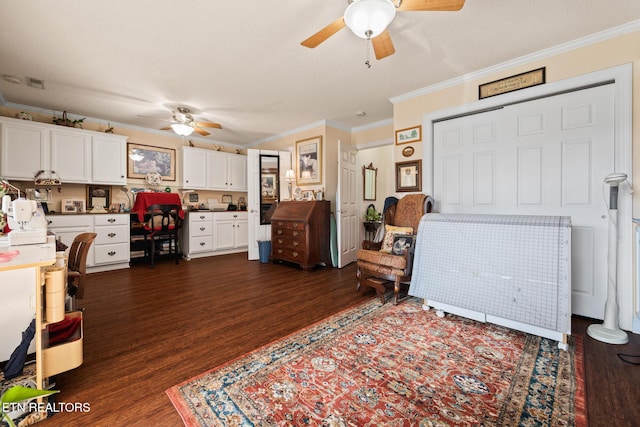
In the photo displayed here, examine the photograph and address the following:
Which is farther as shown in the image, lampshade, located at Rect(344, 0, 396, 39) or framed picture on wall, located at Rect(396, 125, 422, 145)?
framed picture on wall, located at Rect(396, 125, 422, 145)

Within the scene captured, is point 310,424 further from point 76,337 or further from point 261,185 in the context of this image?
point 261,185

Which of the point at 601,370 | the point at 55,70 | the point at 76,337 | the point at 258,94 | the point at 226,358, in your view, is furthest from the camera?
the point at 258,94

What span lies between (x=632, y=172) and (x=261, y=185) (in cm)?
502

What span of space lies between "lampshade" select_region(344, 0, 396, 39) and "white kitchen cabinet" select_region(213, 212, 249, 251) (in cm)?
481

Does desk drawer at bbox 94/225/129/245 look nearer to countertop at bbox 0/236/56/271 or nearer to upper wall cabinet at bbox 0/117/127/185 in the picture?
upper wall cabinet at bbox 0/117/127/185

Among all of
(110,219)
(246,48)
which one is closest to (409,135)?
(246,48)

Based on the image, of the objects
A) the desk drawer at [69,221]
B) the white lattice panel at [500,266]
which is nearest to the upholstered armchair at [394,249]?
the white lattice panel at [500,266]

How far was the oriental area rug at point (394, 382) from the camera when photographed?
1.35 meters

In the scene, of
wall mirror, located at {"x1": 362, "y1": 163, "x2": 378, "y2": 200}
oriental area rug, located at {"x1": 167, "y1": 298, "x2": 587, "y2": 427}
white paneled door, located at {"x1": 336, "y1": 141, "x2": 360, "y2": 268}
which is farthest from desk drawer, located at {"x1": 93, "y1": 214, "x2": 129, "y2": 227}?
wall mirror, located at {"x1": 362, "y1": 163, "x2": 378, "y2": 200}

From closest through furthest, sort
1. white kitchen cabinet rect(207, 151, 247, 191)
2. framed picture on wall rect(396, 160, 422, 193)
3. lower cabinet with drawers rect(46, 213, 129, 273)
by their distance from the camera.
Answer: framed picture on wall rect(396, 160, 422, 193)
lower cabinet with drawers rect(46, 213, 129, 273)
white kitchen cabinet rect(207, 151, 247, 191)

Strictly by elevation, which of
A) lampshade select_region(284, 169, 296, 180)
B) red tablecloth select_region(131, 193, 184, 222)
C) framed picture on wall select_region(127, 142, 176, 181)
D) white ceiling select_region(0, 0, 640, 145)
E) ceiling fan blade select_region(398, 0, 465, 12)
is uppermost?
white ceiling select_region(0, 0, 640, 145)

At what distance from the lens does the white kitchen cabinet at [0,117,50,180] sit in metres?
3.81

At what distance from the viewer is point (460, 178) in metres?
3.20

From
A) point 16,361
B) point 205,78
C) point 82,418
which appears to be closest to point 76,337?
point 16,361
